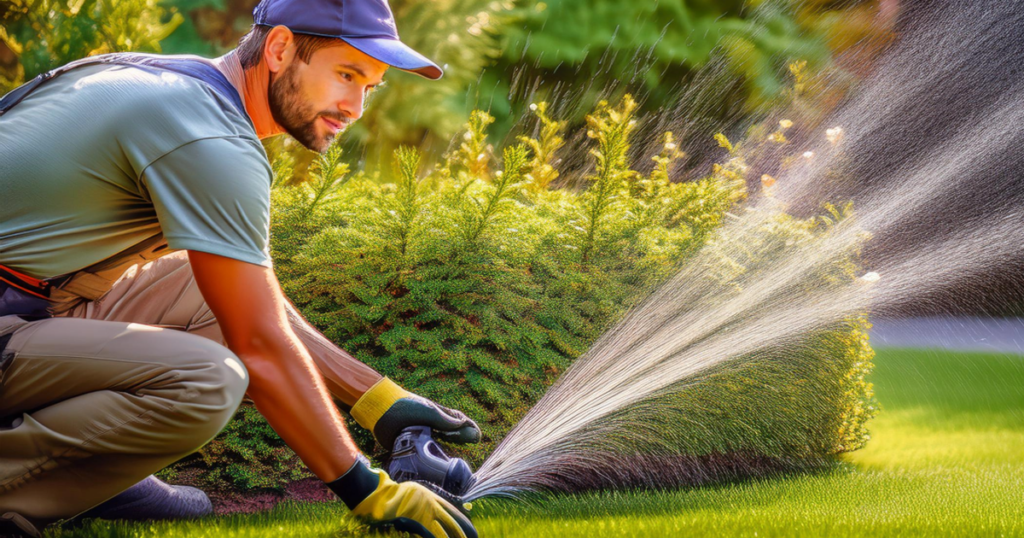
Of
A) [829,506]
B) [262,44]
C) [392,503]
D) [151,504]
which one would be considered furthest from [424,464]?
[829,506]

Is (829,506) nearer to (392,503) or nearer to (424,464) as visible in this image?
(424,464)

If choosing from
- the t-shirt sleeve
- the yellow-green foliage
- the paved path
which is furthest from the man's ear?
the paved path

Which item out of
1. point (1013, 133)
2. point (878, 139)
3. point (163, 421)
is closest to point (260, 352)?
point (163, 421)

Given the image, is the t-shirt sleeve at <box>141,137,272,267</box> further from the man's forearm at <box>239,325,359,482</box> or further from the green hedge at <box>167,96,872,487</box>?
the green hedge at <box>167,96,872,487</box>

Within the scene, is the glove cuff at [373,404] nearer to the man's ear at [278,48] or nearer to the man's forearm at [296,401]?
the man's forearm at [296,401]

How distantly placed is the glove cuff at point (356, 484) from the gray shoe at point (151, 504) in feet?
3.17

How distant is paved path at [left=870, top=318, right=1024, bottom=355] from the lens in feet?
24.8

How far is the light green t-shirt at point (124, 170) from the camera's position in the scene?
6.23 ft

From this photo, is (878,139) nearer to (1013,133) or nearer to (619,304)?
(1013,133)

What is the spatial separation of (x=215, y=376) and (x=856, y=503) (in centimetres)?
255

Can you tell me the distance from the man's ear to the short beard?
0.02 meters

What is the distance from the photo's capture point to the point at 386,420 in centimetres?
265

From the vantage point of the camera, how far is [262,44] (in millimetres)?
2254

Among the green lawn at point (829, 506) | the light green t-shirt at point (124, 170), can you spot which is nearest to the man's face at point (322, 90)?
the light green t-shirt at point (124, 170)
